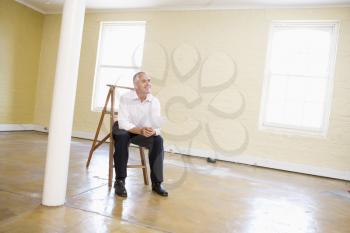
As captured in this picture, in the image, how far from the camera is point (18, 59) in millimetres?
6238

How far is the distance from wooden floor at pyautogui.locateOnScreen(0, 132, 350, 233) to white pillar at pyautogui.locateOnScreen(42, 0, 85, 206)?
0.16 m

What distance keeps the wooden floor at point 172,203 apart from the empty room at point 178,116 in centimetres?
2

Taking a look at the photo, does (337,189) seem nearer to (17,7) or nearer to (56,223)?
(56,223)

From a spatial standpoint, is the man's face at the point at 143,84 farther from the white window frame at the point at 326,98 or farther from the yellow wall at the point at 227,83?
the white window frame at the point at 326,98

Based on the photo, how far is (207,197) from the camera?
2.63 meters

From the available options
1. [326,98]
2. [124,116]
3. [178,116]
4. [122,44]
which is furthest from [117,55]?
[326,98]

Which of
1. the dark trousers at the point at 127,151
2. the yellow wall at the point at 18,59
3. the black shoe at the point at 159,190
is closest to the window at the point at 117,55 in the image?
the yellow wall at the point at 18,59

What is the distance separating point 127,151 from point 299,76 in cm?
351

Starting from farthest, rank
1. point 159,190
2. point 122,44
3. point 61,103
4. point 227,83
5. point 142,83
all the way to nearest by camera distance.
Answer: point 122,44 < point 227,83 < point 142,83 < point 159,190 < point 61,103

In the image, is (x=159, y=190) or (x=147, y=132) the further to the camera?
(x=159, y=190)

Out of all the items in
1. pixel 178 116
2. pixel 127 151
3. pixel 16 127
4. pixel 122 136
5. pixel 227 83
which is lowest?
pixel 16 127

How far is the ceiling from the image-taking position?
4.70 meters

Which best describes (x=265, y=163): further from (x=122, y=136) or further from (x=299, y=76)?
(x=122, y=136)

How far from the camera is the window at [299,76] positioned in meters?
4.71
